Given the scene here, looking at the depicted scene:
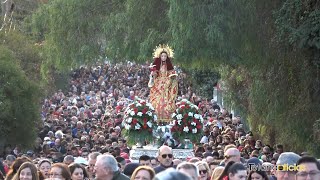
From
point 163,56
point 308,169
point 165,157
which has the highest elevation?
point 163,56

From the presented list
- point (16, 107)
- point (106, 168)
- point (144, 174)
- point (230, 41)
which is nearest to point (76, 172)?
point (106, 168)

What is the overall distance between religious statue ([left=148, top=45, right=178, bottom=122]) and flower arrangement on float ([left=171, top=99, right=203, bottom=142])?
73 centimetres

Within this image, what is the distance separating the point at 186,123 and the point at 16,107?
9.37 metres

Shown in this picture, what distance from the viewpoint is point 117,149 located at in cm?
2217

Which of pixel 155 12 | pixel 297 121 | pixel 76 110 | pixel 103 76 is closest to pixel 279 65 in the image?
pixel 297 121

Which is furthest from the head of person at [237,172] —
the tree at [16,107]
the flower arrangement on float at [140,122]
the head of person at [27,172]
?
the tree at [16,107]

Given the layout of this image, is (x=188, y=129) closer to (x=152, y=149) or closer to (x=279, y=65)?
(x=152, y=149)

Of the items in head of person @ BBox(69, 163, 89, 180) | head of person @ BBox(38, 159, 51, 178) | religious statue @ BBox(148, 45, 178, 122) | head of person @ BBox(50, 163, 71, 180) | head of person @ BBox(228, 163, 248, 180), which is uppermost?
religious statue @ BBox(148, 45, 178, 122)

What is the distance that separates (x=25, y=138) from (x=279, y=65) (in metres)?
7.40

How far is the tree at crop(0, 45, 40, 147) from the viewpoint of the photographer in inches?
1222

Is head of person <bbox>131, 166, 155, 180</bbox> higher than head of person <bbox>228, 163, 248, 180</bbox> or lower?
lower

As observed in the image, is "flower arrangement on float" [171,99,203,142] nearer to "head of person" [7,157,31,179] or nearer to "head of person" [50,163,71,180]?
"head of person" [7,157,31,179]

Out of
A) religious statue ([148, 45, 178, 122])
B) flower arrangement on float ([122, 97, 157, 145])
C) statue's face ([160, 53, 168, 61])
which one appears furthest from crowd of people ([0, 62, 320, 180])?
statue's face ([160, 53, 168, 61])

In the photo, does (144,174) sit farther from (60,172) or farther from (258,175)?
(60,172)
